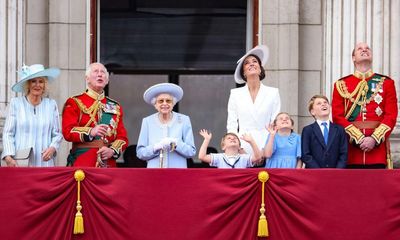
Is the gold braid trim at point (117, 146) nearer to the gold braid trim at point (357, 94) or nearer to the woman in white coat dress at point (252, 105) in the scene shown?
the woman in white coat dress at point (252, 105)

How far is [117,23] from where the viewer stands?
17453 mm

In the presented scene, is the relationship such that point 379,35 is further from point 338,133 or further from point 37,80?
point 37,80

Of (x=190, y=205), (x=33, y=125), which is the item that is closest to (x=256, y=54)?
(x=190, y=205)

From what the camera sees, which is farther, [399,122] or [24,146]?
[399,122]

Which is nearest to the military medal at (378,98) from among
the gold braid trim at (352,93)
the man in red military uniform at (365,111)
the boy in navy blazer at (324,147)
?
the man in red military uniform at (365,111)

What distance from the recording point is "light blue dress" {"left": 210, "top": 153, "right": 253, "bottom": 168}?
13.8 m

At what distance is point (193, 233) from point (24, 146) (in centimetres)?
223

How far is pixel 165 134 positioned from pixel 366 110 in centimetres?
222

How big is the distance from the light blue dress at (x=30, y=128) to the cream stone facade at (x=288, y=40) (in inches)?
100

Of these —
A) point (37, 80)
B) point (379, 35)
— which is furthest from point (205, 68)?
point (37, 80)

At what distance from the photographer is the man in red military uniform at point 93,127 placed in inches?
548

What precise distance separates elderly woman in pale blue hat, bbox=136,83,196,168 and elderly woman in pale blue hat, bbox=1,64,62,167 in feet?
3.22

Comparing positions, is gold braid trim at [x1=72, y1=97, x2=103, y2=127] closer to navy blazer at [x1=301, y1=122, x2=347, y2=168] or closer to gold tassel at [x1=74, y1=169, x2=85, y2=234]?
gold tassel at [x1=74, y1=169, x2=85, y2=234]

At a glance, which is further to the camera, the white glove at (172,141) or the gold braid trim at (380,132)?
the gold braid trim at (380,132)
